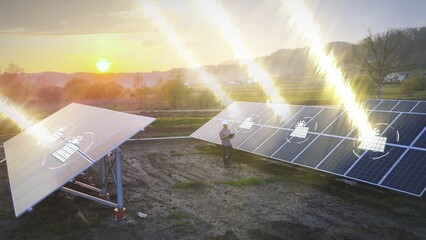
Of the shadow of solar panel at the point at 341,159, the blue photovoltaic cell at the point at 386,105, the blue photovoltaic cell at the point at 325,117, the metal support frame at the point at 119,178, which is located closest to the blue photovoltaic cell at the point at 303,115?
the blue photovoltaic cell at the point at 325,117

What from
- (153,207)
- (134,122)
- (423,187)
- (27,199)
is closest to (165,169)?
(153,207)

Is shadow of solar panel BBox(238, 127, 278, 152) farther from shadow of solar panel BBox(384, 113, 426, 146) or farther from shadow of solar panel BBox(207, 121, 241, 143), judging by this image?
shadow of solar panel BBox(384, 113, 426, 146)

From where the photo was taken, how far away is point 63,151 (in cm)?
1029

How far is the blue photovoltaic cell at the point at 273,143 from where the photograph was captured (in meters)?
15.6

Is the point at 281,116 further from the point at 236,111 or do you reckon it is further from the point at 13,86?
the point at 13,86

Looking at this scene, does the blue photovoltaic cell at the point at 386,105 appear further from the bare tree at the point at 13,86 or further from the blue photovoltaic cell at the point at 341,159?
the bare tree at the point at 13,86

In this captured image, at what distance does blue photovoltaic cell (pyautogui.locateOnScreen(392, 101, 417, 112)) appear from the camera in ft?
44.5

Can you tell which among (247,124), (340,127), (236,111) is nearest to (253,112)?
(247,124)

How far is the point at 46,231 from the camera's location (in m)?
9.62

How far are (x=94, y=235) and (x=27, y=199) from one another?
6.96ft

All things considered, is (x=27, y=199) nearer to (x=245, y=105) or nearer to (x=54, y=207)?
(x=54, y=207)
